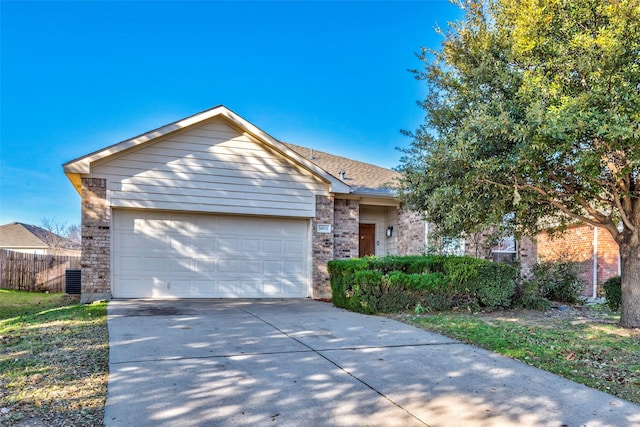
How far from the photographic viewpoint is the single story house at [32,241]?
29891mm

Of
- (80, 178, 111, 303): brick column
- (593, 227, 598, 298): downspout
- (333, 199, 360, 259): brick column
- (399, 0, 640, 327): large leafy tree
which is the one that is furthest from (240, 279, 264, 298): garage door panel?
(593, 227, 598, 298): downspout

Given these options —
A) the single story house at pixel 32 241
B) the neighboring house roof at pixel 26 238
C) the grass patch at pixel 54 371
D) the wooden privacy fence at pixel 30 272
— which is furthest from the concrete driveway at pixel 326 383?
the neighboring house roof at pixel 26 238

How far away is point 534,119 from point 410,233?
7545mm

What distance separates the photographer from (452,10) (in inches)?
299

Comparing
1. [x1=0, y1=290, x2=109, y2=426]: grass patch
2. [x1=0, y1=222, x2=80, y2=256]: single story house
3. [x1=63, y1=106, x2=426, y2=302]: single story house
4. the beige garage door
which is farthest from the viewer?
[x1=0, y1=222, x2=80, y2=256]: single story house

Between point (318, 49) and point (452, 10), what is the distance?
8125mm

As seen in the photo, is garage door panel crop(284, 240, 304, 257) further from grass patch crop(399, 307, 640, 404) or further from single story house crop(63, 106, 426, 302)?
grass patch crop(399, 307, 640, 404)

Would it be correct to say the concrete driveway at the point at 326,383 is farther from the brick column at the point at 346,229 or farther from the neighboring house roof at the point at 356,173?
the neighboring house roof at the point at 356,173

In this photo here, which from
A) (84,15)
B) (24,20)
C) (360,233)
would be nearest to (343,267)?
(360,233)

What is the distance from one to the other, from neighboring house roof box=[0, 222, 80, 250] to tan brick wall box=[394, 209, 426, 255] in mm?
27576

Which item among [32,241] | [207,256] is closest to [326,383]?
[207,256]

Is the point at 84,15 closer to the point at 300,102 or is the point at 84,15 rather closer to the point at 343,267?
the point at 300,102

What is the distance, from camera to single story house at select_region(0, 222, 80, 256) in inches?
1177

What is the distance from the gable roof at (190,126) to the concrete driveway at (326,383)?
4579 mm
